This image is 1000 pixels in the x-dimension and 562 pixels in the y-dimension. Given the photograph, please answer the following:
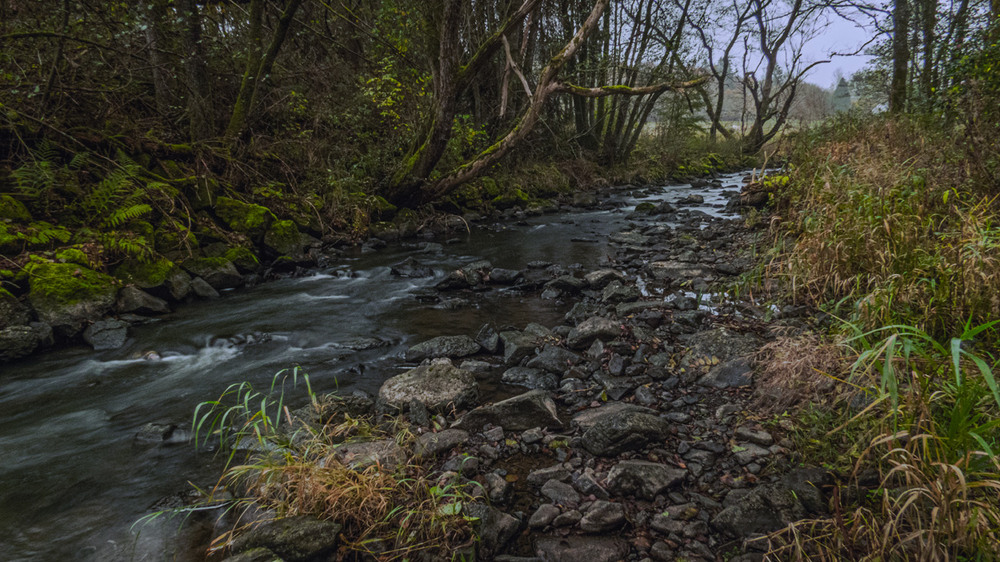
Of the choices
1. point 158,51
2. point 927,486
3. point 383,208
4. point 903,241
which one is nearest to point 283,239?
point 383,208

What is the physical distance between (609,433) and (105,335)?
5.38 metres

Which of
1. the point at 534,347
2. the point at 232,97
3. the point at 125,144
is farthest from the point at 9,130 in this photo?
the point at 534,347

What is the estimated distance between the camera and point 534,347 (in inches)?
167

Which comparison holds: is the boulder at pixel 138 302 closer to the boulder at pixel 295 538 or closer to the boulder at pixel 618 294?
the boulder at pixel 295 538

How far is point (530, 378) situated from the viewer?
3746 millimetres

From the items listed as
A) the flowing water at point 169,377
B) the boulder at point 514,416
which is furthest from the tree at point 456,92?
the boulder at point 514,416

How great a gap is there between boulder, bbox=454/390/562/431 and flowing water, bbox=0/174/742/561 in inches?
50.8

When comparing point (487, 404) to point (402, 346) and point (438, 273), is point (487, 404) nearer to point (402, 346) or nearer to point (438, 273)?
point (402, 346)

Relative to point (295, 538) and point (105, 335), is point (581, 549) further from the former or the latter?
point (105, 335)

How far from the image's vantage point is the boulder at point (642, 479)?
229cm

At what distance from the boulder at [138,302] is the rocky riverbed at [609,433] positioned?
11.7 ft

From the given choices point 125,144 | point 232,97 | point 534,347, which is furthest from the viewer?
point 232,97

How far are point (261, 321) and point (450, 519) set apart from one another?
4473 millimetres

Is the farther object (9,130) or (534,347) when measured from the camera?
(9,130)
